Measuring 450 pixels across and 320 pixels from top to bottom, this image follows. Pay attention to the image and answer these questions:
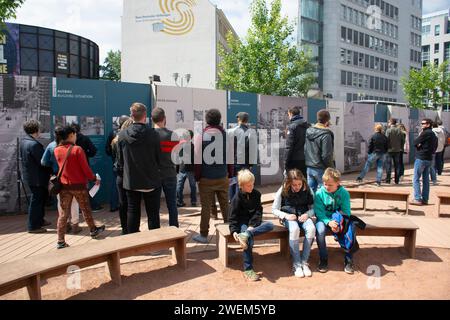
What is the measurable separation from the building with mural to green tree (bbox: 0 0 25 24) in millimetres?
30341

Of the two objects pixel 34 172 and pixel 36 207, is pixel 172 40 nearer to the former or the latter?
pixel 34 172

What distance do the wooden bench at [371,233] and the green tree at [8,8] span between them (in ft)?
24.4

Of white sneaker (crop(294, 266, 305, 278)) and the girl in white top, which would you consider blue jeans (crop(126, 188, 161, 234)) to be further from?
white sneaker (crop(294, 266, 305, 278))

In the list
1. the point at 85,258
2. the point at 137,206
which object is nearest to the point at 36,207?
the point at 137,206

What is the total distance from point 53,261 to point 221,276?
1821mm

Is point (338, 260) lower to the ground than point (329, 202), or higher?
lower

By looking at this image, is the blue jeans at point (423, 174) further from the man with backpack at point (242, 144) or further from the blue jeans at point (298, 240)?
the blue jeans at point (298, 240)

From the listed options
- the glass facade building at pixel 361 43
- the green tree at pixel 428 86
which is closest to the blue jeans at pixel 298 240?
the green tree at pixel 428 86

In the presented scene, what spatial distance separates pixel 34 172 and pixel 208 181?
2.86m

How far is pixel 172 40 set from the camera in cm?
4128

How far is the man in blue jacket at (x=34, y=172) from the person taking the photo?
252 inches

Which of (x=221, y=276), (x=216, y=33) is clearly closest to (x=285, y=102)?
(x=221, y=276)

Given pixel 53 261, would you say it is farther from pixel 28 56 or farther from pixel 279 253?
pixel 28 56

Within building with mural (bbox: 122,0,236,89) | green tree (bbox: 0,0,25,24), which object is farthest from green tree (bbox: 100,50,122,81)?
green tree (bbox: 0,0,25,24)
